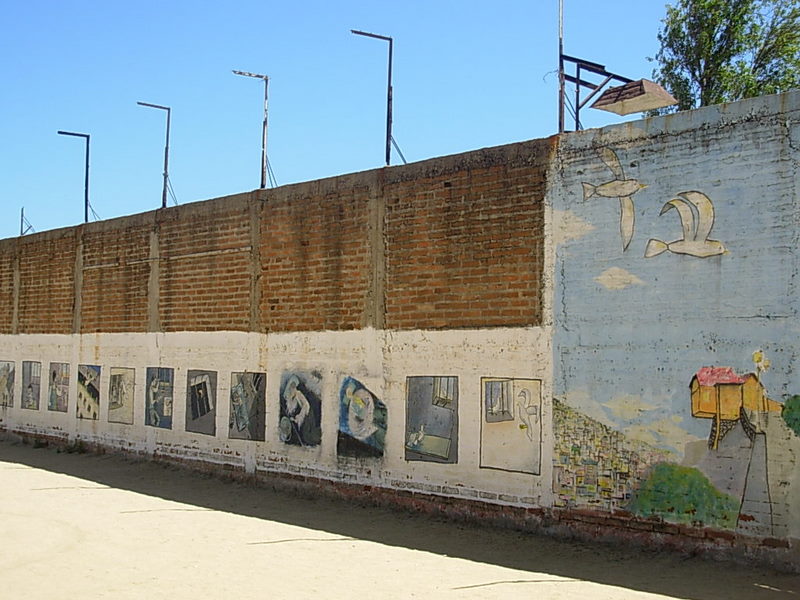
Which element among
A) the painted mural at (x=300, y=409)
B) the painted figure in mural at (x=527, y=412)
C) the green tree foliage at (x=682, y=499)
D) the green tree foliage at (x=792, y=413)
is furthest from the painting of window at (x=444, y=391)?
the green tree foliage at (x=792, y=413)

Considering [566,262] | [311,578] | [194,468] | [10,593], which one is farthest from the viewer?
[194,468]

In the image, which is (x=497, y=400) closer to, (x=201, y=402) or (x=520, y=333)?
(x=520, y=333)

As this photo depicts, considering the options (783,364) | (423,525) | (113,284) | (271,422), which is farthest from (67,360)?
(783,364)

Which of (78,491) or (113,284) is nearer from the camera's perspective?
(78,491)

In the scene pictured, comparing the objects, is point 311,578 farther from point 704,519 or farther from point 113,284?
→ point 113,284

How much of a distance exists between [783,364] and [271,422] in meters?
7.34

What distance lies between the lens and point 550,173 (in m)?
9.70

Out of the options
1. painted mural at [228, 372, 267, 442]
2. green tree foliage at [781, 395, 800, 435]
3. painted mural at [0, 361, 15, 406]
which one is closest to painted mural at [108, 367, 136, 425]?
painted mural at [228, 372, 267, 442]

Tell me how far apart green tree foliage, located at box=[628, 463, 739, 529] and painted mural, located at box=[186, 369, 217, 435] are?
24.1 feet

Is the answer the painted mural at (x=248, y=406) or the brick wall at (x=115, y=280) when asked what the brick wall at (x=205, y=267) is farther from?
the painted mural at (x=248, y=406)

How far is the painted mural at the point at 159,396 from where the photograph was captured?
49.1 feet

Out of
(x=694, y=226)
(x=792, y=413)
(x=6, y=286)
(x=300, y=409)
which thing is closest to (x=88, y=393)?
(x=6, y=286)

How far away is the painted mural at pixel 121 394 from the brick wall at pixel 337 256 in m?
0.81

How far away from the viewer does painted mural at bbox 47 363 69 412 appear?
17.7 meters
